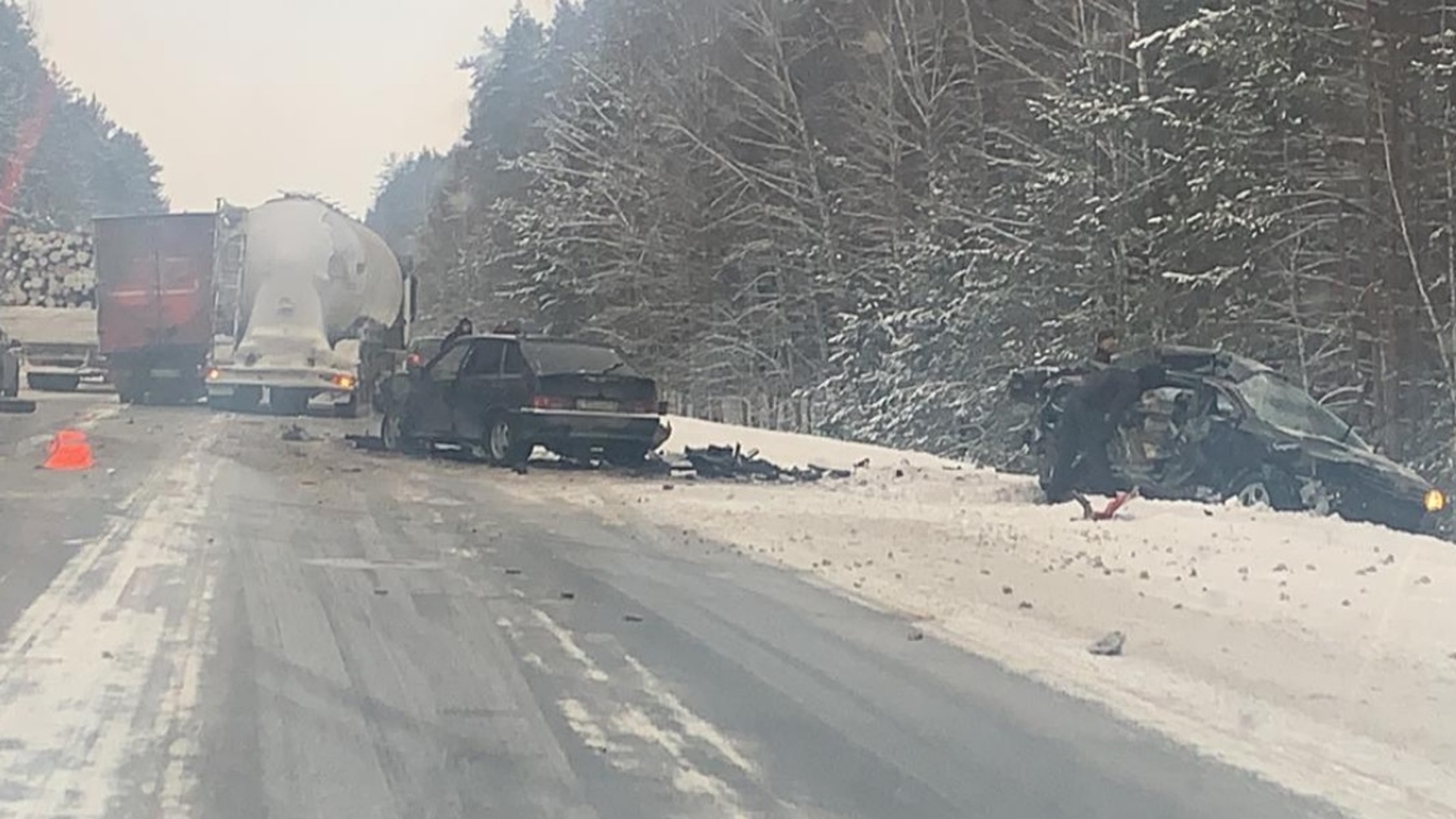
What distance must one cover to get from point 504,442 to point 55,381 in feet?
79.7

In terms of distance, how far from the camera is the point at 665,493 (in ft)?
62.2

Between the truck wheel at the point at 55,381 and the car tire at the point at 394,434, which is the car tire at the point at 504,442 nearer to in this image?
the car tire at the point at 394,434

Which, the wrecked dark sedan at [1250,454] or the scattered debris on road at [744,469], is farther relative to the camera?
the scattered debris on road at [744,469]

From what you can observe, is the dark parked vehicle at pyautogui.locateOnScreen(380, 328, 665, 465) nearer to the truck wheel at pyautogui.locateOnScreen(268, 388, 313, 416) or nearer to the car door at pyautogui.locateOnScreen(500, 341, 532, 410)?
the car door at pyautogui.locateOnScreen(500, 341, 532, 410)

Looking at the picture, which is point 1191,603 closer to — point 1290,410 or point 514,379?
point 1290,410

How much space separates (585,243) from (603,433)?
31392mm

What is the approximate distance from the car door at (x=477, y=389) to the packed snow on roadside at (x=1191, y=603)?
10.7 ft

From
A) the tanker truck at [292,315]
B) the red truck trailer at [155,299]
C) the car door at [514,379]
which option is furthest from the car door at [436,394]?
the red truck trailer at [155,299]

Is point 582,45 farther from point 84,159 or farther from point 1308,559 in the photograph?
point 84,159

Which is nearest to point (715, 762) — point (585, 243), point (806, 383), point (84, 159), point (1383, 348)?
point (1383, 348)

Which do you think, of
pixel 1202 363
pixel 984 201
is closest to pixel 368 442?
pixel 1202 363

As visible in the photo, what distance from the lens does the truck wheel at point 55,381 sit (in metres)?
42.4

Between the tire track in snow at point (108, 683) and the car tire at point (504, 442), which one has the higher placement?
the car tire at point (504, 442)

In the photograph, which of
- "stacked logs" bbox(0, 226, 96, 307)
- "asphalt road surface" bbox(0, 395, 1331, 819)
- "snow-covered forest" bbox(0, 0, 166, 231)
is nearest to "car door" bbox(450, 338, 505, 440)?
"asphalt road surface" bbox(0, 395, 1331, 819)
